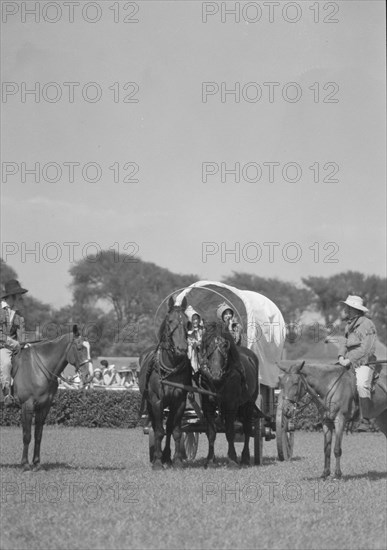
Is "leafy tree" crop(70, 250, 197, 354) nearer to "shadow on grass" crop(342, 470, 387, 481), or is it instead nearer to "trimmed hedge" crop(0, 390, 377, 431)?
"trimmed hedge" crop(0, 390, 377, 431)

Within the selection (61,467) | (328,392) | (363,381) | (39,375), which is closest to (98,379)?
(61,467)

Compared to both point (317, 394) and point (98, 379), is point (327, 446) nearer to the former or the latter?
point (317, 394)

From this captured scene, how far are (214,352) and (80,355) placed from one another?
1.99 meters

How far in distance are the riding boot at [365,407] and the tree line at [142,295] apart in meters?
50.9

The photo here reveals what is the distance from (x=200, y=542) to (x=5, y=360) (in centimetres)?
694

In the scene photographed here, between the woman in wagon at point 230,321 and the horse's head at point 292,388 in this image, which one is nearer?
the horse's head at point 292,388

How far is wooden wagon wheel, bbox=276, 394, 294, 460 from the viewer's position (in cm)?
1662

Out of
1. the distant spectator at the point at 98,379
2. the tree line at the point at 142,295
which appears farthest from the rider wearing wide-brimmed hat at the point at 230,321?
the tree line at the point at 142,295

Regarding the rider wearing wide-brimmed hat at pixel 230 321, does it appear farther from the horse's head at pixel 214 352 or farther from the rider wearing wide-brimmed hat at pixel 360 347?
the rider wearing wide-brimmed hat at pixel 360 347

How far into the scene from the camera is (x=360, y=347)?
1442 centimetres

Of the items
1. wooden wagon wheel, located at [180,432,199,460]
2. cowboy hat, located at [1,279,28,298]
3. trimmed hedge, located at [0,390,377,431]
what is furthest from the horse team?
trimmed hedge, located at [0,390,377,431]

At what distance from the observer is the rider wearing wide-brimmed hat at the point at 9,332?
14.9 metres

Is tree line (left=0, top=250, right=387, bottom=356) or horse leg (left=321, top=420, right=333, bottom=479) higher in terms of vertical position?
→ tree line (left=0, top=250, right=387, bottom=356)

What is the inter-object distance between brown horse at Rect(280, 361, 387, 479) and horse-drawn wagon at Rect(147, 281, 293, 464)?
2.59m
